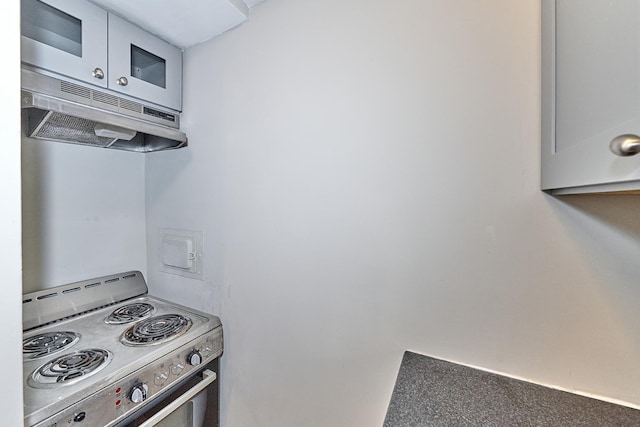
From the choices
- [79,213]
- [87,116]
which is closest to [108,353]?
[79,213]

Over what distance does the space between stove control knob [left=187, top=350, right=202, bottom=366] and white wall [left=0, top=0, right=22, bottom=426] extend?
1.79 feet

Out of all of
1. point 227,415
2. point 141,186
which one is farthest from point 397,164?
point 141,186

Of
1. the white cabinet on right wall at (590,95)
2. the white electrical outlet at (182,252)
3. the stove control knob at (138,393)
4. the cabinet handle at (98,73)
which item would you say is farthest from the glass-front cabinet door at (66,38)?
the white cabinet on right wall at (590,95)

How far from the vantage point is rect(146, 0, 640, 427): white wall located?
2.41 feet

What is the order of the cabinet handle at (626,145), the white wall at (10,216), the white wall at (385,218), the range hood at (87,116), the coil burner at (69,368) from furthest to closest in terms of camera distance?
the range hood at (87,116)
the coil burner at (69,368)
the white wall at (385,218)
the white wall at (10,216)
the cabinet handle at (626,145)

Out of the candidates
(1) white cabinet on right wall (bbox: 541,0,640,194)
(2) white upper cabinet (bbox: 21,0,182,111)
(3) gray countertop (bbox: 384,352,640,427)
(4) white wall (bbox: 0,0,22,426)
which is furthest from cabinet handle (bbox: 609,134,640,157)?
(2) white upper cabinet (bbox: 21,0,182,111)

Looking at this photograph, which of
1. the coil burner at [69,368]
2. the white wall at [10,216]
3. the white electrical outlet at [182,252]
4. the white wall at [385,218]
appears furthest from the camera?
the white electrical outlet at [182,252]

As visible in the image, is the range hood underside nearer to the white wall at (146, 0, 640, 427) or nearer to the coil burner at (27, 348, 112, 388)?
the white wall at (146, 0, 640, 427)

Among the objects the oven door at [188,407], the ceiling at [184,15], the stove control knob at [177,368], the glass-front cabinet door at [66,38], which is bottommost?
the oven door at [188,407]

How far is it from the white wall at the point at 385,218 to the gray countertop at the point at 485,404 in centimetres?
4

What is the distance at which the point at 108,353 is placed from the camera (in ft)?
3.31

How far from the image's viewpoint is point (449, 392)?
0.74 meters

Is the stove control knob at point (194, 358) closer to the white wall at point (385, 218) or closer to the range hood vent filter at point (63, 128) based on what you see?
the white wall at point (385, 218)

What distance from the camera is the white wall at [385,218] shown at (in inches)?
28.9
